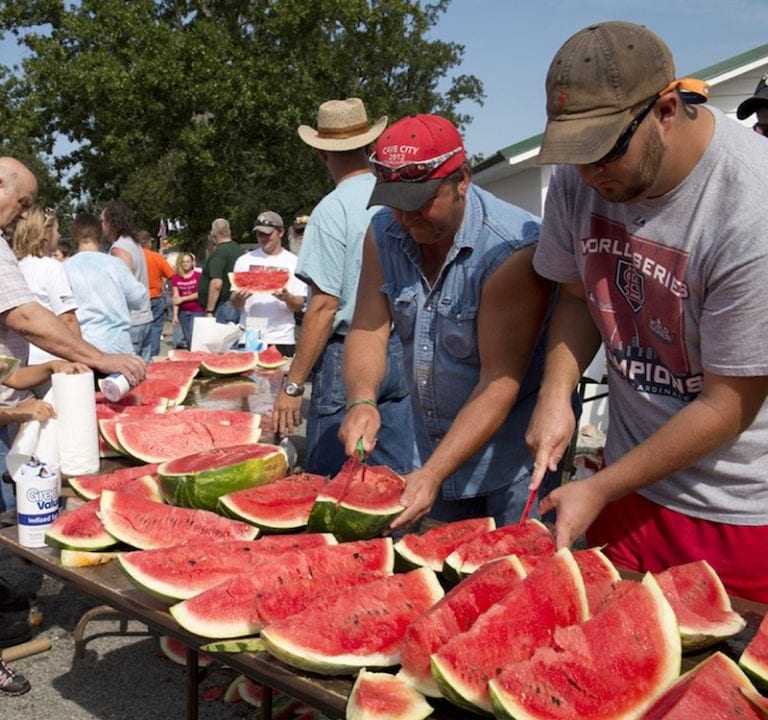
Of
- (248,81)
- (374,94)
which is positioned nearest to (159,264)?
(248,81)

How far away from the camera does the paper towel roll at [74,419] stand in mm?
3754

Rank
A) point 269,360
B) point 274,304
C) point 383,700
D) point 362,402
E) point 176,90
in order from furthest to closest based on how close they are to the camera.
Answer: point 176,90 → point 274,304 → point 269,360 → point 362,402 → point 383,700

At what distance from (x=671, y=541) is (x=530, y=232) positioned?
117cm

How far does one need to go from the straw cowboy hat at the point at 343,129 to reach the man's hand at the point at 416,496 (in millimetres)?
2625

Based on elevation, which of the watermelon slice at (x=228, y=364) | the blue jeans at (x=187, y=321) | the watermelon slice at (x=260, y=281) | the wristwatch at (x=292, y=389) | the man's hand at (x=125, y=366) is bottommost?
the blue jeans at (x=187, y=321)

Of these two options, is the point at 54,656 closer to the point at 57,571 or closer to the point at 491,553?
the point at 57,571

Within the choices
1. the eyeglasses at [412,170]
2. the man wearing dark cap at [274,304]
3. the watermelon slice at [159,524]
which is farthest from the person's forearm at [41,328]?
the man wearing dark cap at [274,304]

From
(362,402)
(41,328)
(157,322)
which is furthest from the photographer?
(157,322)

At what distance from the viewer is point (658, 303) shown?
7.55ft

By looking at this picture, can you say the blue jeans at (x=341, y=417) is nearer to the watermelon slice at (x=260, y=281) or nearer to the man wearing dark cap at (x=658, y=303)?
the man wearing dark cap at (x=658, y=303)

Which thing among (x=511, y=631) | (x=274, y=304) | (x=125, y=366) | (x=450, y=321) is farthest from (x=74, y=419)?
(x=274, y=304)

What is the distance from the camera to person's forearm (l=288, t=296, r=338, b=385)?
14.8 feet

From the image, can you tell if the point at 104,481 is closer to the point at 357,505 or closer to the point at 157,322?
the point at 357,505

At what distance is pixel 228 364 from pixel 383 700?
491cm
